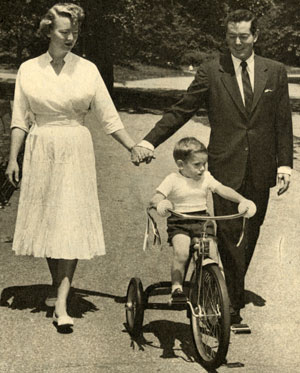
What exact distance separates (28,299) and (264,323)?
1697 millimetres

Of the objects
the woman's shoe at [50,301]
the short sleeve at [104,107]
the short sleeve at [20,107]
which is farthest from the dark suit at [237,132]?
the woman's shoe at [50,301]

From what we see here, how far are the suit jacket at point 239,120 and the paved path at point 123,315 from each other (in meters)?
0.99

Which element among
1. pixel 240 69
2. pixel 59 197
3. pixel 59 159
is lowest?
pixel 59 197

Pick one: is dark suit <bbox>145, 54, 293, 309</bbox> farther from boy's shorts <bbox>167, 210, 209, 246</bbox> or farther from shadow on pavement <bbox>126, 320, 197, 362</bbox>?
boy's shorts <bbox>167, 210, 209, 246</bbox>

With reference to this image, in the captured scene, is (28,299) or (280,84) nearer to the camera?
(280,84)

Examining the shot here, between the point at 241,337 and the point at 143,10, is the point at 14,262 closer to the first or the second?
the point at 241,337

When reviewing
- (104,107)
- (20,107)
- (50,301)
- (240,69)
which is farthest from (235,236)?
(20,107)

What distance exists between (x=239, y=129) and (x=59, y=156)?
1.19 metres

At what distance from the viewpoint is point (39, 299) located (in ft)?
19.1

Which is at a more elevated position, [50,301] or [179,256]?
[179,256]

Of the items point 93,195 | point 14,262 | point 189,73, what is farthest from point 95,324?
point 189,73

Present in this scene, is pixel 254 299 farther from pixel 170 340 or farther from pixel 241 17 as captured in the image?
pixel 241 17

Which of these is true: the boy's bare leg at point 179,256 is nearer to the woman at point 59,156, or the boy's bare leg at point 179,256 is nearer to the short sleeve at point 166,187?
the short sleeve at point 166,187

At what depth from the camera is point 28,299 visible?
19.1 ft
